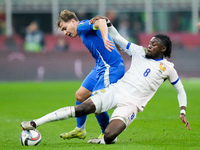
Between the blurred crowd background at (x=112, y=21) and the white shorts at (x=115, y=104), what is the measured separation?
49.7 ft

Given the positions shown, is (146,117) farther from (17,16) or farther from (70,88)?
(17,16)

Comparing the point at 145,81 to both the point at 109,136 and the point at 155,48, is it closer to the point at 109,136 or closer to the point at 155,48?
the point at 155,48

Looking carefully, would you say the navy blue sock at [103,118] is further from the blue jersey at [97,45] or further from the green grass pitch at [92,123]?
the blue jersey at [97,45]

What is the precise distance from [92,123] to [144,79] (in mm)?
3162

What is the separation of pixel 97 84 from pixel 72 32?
3.02 ft

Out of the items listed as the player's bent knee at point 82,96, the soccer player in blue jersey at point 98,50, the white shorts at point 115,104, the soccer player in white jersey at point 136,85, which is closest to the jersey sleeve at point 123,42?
the soccer player in white jersey at point 136,85

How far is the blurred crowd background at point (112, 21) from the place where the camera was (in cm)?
2398

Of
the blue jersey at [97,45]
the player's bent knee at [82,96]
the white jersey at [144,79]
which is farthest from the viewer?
the player's bent knee at [82,96]

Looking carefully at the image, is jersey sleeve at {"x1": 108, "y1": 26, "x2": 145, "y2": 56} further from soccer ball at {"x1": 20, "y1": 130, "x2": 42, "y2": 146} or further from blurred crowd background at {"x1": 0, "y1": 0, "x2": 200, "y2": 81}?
blurred crowd background at {"x1": 0, "y1": 0, "x2": 200, "y2": 81}

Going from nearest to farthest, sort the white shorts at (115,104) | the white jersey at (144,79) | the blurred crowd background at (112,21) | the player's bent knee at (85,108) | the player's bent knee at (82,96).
Answer: the player's bent knee at (85,108), the white shorts at (115,104), the white jersey at (144,79), the player's bent knee at (82,96), the blurred crowd background at (112,21)

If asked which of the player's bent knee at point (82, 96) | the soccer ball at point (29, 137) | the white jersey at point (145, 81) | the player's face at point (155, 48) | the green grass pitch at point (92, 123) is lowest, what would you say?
the green grass pitch at point (92, 123)

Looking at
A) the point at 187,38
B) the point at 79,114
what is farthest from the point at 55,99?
the point at 187,38

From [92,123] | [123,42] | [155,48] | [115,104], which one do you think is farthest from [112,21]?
[115,104]

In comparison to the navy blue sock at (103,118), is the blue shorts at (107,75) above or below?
above
